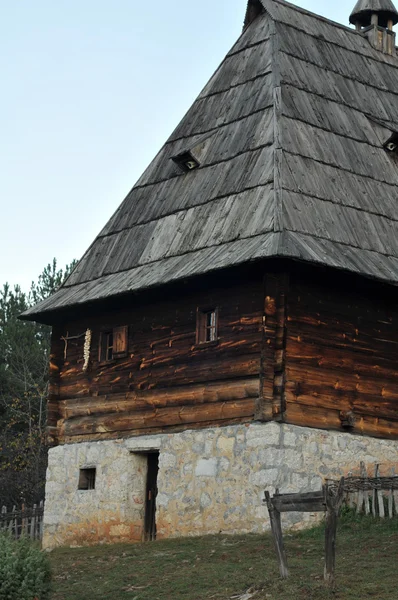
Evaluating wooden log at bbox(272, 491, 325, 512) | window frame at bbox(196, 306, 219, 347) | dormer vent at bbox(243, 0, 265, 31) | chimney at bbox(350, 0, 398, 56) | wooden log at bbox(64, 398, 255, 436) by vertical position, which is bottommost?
wooden log at bbox(272, 491, 325, 512)

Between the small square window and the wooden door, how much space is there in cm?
148

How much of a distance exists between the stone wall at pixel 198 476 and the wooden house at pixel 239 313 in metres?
0.04

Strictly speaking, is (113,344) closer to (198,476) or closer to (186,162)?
(198,476)

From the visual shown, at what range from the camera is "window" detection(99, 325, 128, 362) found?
23.3m

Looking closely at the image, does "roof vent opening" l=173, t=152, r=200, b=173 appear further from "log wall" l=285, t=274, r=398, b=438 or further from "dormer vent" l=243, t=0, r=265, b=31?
"log wall" l=285, t=274, r=398, b=438

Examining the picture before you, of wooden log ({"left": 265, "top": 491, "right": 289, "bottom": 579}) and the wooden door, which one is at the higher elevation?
the wooden door

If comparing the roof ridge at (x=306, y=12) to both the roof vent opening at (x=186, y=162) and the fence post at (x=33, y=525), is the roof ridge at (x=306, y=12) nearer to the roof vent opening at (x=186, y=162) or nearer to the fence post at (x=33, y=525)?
the roof vent opening at (x=186, y=162)

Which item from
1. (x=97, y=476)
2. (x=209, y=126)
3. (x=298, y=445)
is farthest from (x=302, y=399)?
(x=209, y=126)

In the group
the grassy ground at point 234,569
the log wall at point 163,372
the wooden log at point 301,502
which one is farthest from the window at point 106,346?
the wooden log at point 301,502

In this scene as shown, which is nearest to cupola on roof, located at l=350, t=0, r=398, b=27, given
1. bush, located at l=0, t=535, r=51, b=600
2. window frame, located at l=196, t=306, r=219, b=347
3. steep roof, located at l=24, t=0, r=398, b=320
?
steep roof, located at l=24, t=0, r=398, b=320

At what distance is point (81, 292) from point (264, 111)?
5.50 meters

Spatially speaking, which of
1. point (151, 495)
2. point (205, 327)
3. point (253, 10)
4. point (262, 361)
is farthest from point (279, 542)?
point (253, 10)

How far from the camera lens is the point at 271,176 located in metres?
21.5

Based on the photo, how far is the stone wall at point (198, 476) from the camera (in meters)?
19.7
